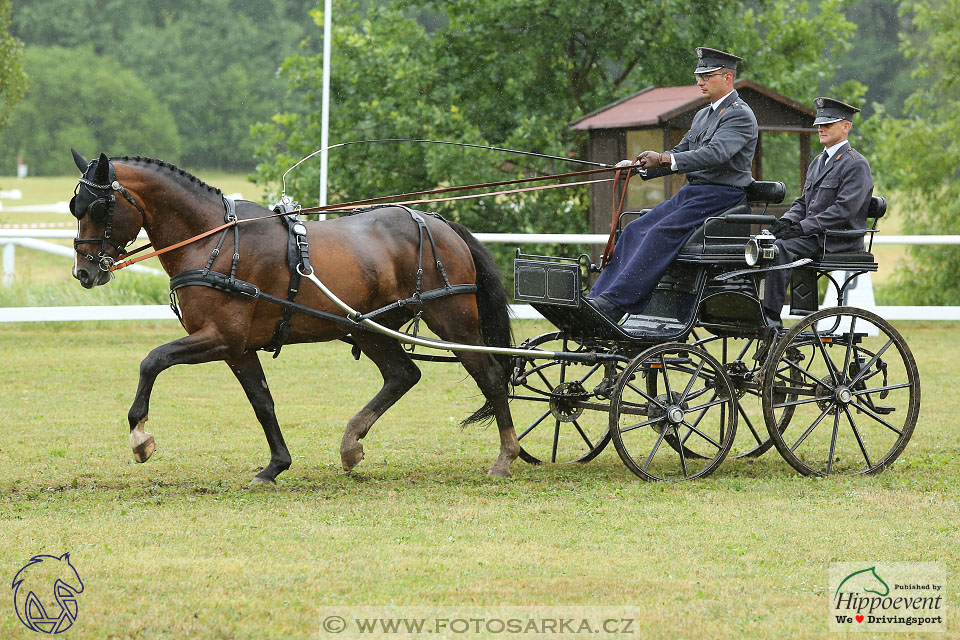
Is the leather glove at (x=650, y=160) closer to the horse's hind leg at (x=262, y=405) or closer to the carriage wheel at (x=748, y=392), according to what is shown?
the carriage wheel at (x=748, y=392)

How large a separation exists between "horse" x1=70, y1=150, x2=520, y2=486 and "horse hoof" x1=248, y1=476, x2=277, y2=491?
0.01 metres

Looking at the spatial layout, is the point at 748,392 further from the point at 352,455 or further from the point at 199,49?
the point at 199,49

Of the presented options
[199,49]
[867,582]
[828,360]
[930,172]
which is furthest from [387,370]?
[199,49]

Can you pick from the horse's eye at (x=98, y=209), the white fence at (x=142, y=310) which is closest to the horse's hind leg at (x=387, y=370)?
the horse's eye at (x=98, y=209)

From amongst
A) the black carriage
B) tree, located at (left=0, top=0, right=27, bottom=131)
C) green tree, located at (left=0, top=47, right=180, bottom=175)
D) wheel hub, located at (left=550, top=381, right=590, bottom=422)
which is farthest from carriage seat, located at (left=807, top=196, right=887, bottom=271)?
green tree, located at (left=0, top=47, right=180, bottom=175)

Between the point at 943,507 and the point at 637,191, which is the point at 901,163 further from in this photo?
the point at 943,507

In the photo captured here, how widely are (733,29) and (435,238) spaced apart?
478 inches

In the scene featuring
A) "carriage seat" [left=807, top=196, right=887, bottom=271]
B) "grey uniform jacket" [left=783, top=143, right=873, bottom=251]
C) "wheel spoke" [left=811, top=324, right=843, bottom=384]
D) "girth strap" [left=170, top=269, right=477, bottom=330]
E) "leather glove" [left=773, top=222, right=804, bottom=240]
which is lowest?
"wheel spoke" [left=811, top=324, right=843, bottom=384]

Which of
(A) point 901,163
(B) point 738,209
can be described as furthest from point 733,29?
(B) point 738,209

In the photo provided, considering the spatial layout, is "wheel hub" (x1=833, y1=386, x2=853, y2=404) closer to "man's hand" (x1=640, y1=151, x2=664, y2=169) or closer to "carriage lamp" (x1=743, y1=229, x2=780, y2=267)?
"carriage lamp" (x1=743, y1=229, x2=780, y2=267)

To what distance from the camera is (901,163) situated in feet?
61.2

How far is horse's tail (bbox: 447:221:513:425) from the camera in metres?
7.43

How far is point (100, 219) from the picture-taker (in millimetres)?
6484

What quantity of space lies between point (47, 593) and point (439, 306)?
3063 millimetres
